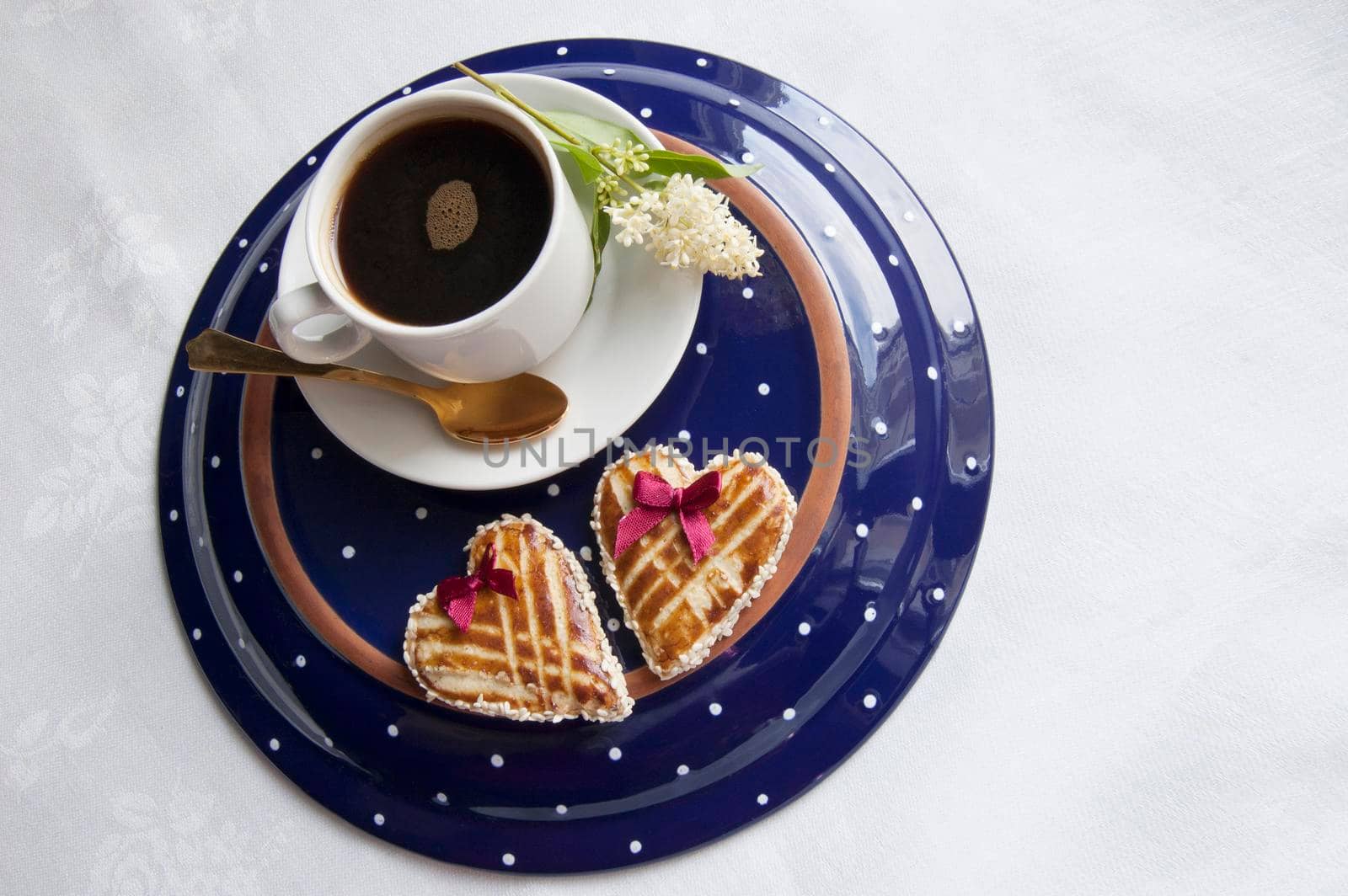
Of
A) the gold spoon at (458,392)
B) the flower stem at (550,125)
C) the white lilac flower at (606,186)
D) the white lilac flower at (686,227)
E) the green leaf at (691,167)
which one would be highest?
the flower stem at (550,125)

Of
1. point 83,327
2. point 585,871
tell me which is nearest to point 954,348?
point 585,871

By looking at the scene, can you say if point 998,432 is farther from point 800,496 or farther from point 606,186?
point 606,186

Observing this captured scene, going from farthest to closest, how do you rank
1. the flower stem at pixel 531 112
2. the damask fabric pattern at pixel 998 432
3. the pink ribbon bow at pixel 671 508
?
the damask fabric pattern at pixel 998 432
the pink ribbon bow at pixel 671 508
the flower stem at pixel 531 112

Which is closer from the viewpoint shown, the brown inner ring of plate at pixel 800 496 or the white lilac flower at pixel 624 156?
the white lilac flower at pixel 624 156

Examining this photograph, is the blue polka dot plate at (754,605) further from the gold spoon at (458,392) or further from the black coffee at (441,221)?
the black coffee at (441,221)

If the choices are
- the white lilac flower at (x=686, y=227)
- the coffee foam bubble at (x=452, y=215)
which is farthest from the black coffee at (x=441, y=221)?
the white lilac flower at (x=686, y=227)

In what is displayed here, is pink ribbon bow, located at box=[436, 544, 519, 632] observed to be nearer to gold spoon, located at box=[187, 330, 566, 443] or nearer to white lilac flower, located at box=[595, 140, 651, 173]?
gold spoon, located at box=[187, 330, 566, 443]

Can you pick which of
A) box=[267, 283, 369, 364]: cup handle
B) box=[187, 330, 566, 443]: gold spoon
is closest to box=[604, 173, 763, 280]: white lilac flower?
box=[187, 330, 566, 443]: gold spoon
